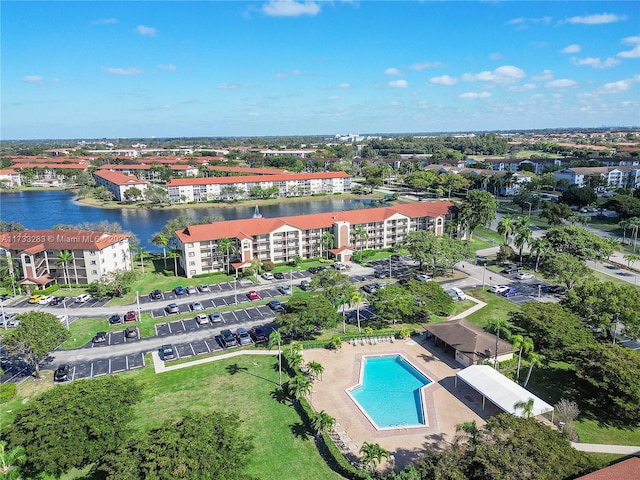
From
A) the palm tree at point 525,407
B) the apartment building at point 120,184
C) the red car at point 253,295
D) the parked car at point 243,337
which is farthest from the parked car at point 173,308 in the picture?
the apartment building at point 120,184

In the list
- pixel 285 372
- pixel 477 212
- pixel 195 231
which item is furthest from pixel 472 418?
pixel 477 212

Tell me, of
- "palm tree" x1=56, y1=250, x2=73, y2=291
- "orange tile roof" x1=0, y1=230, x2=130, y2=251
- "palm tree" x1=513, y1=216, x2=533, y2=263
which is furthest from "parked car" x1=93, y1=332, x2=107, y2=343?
"palm tree" x1=513, y1=216, x2=533, y2=263

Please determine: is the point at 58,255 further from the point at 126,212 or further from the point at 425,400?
the point at 126,212

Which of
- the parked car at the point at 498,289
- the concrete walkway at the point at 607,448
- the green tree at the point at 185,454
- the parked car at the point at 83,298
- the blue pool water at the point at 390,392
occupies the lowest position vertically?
the blue pool water at the point at 390,392

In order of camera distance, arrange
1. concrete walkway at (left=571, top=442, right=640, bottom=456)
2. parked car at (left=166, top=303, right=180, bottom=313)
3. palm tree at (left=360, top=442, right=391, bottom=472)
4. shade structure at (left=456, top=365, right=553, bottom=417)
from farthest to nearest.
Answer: parked car at (left=166, top=303, right=180, bottom=313)
shade structure at (left=456, top=365, right=553, bottom=417)
concrete walkway at (left=571, top=442, right=640, bottom=456)
palm tree at (left=360, top=442, right=391, bottom=472)

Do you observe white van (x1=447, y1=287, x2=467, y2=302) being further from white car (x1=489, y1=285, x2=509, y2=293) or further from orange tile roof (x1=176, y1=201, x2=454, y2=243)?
orange tile roof (x1=176, y1=201, x2=454, y2=243)

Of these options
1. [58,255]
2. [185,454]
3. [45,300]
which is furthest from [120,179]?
[185,454]

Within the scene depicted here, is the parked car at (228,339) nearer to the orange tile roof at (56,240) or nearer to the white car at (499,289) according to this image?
the orange tile roof at (56,240)
